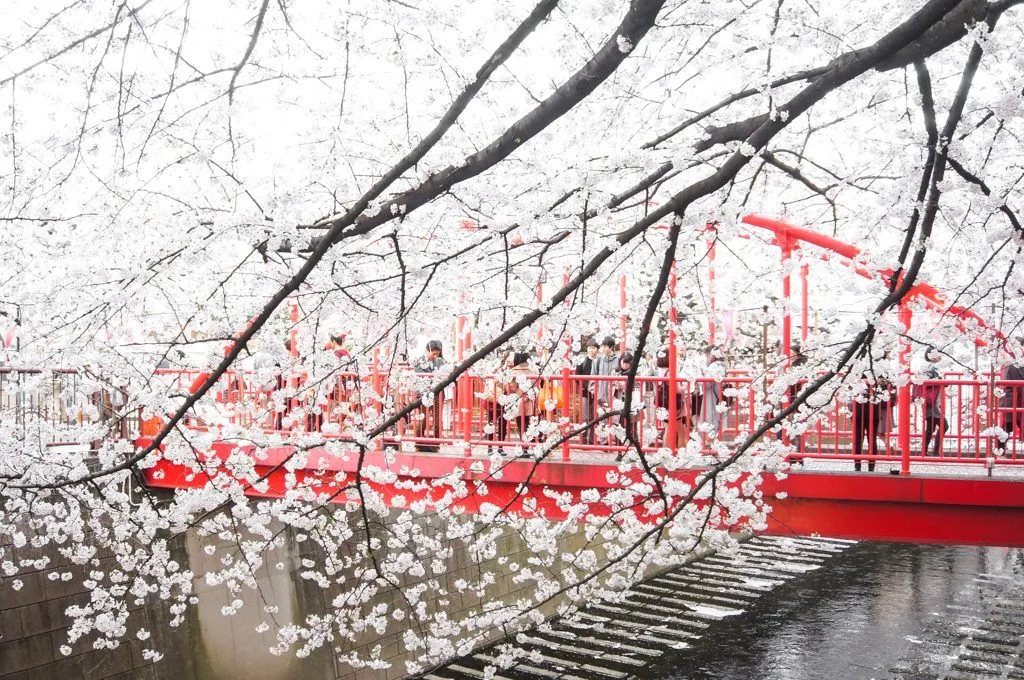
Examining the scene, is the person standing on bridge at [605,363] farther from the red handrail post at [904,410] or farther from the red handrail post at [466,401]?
the red handrail post at [904,410]

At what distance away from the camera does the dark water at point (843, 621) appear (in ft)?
47.8

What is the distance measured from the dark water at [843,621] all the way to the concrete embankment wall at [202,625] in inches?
161

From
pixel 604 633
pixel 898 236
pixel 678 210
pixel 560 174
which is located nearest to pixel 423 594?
pixel 604 633

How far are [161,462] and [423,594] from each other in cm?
476

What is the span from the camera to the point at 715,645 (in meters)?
15.7

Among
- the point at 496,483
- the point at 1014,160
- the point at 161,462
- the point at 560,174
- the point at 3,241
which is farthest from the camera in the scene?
the point at 161,462

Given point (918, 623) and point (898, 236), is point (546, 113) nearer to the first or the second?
point (898, 236)

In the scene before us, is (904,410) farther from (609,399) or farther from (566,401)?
(566,401)

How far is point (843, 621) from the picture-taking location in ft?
56.7

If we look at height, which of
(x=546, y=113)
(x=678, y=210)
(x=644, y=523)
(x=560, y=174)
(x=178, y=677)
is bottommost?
(x=178, y=677)

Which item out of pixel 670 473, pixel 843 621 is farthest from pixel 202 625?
pixel 843 621

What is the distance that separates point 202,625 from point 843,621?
12.1 meters

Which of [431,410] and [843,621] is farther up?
[431,410]

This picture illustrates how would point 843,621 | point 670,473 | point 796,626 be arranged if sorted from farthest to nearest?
point 843,621, point 796,626, point 670,473
